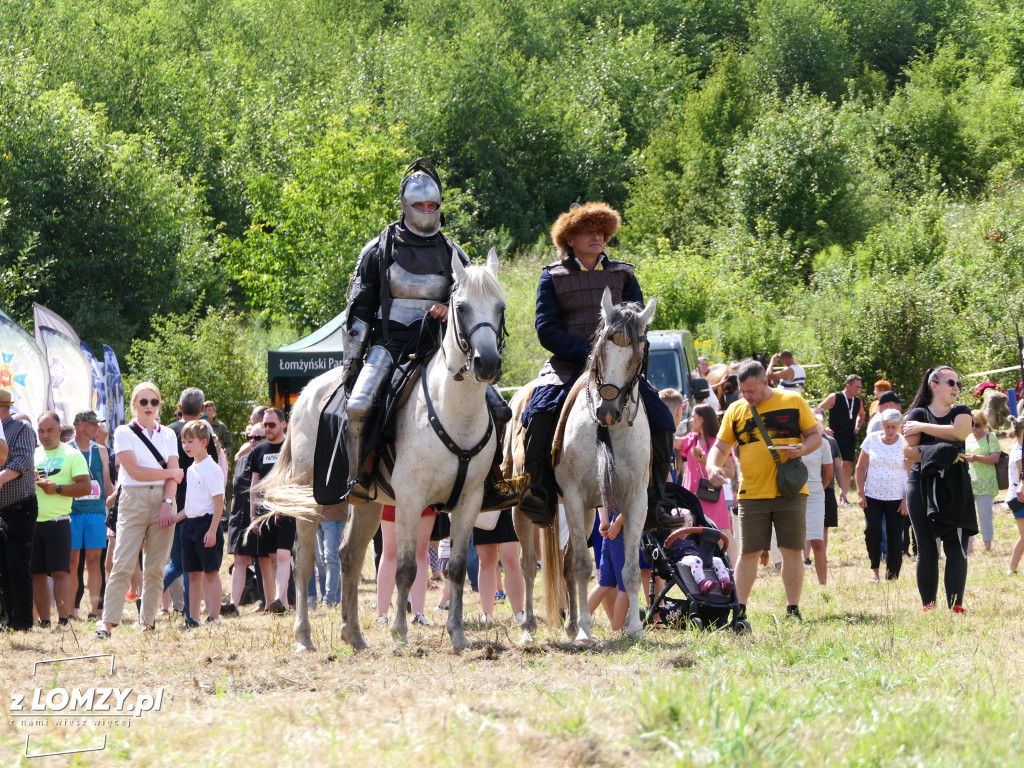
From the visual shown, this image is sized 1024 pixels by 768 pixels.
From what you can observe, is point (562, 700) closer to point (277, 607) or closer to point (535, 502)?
point (535, 502)

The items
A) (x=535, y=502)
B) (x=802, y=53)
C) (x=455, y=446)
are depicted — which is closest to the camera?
(x=455, y=446)

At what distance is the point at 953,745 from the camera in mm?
4434

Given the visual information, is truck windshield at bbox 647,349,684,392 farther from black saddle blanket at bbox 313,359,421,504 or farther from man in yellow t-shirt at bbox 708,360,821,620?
black saddle blanket at bbox 313,359,421,504

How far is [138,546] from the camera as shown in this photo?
9750 mm

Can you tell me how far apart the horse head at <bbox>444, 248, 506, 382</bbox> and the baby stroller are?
88.4 inches

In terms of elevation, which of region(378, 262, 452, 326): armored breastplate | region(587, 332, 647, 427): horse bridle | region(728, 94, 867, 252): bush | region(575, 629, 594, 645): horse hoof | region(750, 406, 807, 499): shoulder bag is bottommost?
region(575, 629, 594, 645): horse hoof

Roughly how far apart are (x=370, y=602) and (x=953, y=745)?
863cm

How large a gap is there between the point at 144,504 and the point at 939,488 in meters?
6.79

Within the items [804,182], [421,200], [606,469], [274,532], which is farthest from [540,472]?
[804,182]

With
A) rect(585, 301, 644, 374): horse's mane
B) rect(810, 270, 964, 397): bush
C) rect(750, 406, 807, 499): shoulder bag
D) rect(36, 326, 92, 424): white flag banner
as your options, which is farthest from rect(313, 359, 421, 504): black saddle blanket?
rect(810, 270, 964, 397): bush

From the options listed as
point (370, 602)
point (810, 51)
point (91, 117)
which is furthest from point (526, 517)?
point (810, 51)

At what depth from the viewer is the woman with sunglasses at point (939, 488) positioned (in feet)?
29.0

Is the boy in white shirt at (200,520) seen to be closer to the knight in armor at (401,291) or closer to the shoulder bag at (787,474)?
the knight in armor at (401,291)

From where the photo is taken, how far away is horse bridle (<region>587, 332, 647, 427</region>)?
7.25 m
